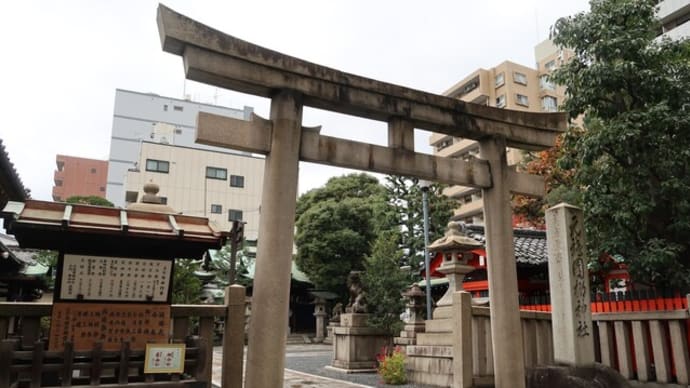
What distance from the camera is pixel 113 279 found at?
568 centimetres

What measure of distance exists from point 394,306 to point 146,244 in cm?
1084

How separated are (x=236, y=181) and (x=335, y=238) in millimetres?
18132

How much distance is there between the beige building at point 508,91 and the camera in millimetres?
47250

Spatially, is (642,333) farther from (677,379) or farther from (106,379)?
(106,379)

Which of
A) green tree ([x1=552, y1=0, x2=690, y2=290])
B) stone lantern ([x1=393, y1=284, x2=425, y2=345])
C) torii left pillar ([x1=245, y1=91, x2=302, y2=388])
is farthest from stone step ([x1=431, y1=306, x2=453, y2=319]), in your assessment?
torii left pillar ([x1=245, y1=91, x2=302, y2=388])

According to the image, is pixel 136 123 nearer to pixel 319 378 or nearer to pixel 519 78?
pixel 519 78

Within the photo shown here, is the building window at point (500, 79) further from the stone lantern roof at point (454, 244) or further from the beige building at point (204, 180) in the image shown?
the stone lantern roof at point (454, 244)

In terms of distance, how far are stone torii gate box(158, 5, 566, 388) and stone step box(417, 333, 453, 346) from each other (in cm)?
269

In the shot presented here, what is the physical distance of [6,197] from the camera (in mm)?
11281

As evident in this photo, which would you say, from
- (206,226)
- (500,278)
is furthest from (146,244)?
(500,278)

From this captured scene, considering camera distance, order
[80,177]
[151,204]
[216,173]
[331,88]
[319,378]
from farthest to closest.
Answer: [80,177] → [216,173] → [319,378] → [331,88] → [151,204]

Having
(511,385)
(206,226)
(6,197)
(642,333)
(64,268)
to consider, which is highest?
(6,197)

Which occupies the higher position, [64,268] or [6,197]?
[6,197]

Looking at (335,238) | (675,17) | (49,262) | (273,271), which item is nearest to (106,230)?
(273,271)
